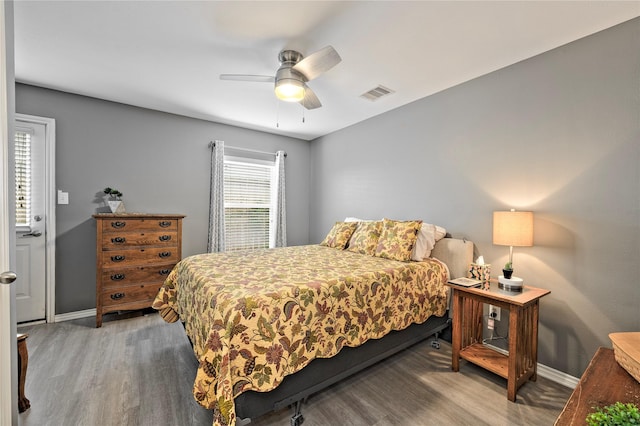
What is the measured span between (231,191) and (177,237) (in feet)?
4.09

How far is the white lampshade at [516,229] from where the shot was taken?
6.65 feet

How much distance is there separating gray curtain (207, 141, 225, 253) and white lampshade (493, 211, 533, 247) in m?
3.47

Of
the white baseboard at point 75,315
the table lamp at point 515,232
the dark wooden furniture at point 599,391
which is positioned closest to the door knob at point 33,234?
the white baseboard at point 75,315

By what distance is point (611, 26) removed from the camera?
6.20 ft

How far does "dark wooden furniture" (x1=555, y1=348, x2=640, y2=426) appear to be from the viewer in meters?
0.95

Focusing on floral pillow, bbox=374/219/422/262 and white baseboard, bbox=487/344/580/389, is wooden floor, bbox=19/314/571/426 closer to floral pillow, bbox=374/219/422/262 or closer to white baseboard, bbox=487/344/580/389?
white baseboard, bbox=487/344/580/389

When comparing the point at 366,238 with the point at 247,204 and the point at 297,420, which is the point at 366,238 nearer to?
the point at 297,420

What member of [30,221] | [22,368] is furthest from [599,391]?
[30,221]

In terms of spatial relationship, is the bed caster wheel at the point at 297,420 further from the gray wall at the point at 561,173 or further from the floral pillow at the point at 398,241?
the gray wall at the point at 561,173

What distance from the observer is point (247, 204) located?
4.45 meters

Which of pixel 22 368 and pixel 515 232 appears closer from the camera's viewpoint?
pixel 22 368

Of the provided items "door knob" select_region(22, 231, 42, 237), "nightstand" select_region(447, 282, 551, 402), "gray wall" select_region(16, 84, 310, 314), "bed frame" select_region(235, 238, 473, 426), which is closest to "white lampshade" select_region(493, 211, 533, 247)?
"nightstand" select_region(447, 282, 551, 402)

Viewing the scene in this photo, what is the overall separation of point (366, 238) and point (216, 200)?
2314 millimetres

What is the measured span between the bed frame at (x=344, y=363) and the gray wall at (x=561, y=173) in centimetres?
27
